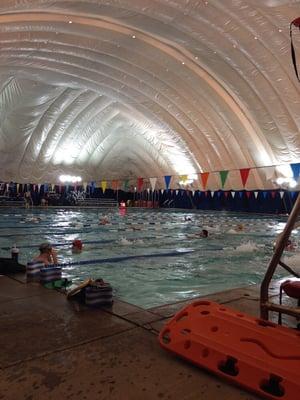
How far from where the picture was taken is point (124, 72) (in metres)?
23.6

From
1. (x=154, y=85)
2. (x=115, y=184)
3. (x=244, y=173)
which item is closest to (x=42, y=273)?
(x=154, y=85)

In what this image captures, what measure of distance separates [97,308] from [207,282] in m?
3.03

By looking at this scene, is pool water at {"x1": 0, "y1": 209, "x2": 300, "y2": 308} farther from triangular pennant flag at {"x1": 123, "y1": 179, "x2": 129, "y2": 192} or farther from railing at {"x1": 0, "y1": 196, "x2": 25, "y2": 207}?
triangular pennant flag at {"x1": 123, "y1": 179, "x2": 129, "y2": 192}

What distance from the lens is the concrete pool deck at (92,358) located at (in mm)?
2338

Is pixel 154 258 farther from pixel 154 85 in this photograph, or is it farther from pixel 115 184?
pixel 115 184

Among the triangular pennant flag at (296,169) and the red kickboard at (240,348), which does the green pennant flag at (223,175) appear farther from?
the red kickboard at (240,348)

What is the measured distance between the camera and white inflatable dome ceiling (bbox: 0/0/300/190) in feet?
54.9

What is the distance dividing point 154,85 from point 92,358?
2340cm

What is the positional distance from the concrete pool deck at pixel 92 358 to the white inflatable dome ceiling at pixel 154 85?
13.1m

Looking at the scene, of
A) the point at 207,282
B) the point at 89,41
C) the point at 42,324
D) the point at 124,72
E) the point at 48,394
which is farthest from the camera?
the point at 124,72

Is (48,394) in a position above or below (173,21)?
below

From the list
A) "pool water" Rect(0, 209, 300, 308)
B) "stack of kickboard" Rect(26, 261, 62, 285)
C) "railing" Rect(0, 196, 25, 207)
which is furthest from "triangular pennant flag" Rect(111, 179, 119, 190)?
"stack of kickboard" Rect(26, 261, 62, 285)

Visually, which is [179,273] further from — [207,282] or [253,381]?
[253,381]

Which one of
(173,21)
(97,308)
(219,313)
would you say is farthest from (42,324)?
(173,21)
